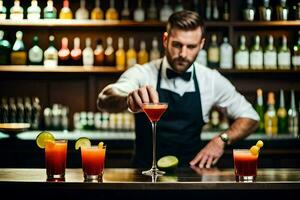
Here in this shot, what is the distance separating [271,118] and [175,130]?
1.65m

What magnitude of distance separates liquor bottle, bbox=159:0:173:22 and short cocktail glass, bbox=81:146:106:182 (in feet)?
8.55

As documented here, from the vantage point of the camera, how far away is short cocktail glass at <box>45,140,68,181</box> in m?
1.87

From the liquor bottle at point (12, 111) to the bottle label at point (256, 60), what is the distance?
6.45 ft

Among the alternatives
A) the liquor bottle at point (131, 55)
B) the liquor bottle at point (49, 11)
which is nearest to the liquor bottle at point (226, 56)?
the liquor bottle at point (131, 55)

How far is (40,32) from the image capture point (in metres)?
4.66

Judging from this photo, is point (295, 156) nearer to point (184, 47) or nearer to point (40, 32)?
point (184, 47)

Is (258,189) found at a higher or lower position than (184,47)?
lower

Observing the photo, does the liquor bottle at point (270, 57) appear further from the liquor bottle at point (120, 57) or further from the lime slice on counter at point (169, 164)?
the lime slice on counter at point (169, 164)

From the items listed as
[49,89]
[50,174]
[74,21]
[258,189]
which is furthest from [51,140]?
[49,89]

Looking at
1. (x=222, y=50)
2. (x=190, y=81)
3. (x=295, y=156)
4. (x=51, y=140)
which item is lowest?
(x=295, y=156)

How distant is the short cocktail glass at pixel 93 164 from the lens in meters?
1.84

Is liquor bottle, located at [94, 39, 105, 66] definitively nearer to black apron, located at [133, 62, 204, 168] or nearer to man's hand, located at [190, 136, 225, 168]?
black apron, located at [133, 62, 204, 168]

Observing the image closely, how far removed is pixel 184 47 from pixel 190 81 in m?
0.33

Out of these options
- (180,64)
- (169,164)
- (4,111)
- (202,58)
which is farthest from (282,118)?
(169,164)
